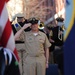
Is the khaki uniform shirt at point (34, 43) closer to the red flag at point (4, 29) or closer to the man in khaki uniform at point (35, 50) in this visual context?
the man in khaki uniform at point (35, 50)

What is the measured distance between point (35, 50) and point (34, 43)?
16 centimetres

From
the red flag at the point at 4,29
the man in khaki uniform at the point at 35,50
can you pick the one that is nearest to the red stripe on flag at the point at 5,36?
the red flag at the point at 4,29

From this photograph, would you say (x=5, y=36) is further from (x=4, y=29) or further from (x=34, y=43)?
(x=34, y=43)

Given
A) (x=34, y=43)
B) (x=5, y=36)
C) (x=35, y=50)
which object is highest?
(x=5, y=36)

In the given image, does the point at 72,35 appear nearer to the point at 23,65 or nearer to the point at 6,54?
the point at 6,54

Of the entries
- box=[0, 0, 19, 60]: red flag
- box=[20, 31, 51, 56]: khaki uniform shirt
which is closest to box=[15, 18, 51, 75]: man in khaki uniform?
box=[20, 31, 51, 56]: khaki uniform shirt

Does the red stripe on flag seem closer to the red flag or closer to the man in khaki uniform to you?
the red flag

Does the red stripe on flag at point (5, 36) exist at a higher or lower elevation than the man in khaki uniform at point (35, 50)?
higher

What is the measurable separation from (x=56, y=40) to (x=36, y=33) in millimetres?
2357

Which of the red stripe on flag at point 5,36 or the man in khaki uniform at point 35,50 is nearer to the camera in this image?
the red stripe on flag at point 5,36

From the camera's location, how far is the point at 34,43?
26.0ft

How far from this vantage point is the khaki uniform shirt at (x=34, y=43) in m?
7.88

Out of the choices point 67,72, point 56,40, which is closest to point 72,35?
point 67,72

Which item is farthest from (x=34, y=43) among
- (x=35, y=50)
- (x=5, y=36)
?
(x=5, y=36)
